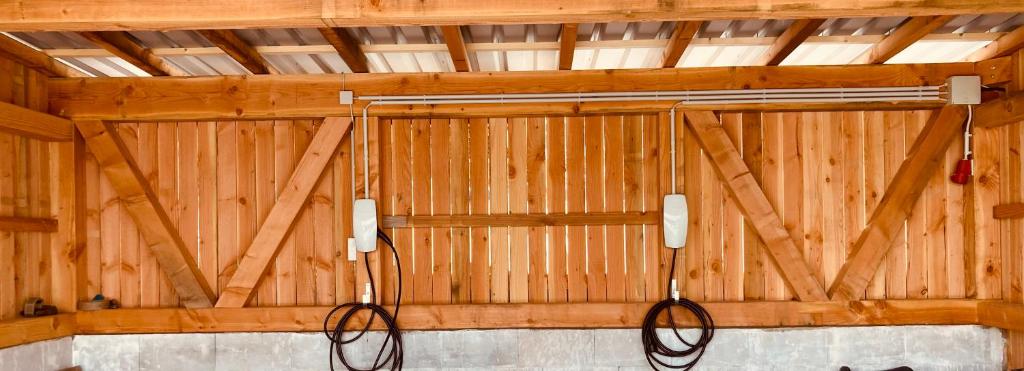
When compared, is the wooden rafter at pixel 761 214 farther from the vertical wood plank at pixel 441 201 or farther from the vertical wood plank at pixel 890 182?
the vertical wood plank at pixel 441 201

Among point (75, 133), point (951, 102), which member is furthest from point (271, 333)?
point (951, 102)

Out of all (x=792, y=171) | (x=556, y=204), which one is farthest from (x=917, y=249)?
(x=556, y=204)

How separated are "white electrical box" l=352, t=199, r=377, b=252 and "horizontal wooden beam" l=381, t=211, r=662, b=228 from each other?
0.18m

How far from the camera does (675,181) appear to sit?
4.03 metres

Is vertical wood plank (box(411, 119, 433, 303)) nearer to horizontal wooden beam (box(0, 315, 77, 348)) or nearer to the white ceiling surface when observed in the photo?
the white ceiling surface

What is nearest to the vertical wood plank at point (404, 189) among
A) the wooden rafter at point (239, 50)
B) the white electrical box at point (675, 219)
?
the wooden rafter at point (239, 50)

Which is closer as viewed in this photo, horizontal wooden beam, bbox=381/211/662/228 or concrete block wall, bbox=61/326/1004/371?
concrete block wall, bbox=61/326/1004/371

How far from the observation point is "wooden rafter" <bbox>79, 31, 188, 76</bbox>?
3430 mm

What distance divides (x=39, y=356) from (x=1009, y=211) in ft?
19.9

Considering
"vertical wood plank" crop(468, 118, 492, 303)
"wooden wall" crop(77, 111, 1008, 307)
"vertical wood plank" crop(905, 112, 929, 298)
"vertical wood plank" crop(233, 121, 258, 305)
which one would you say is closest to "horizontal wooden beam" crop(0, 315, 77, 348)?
"wooden wall" crop(77, 111, 1008, 307)

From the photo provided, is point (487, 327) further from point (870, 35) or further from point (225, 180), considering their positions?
point (870, 35)

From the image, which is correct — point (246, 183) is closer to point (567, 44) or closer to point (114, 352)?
point (114, 352)

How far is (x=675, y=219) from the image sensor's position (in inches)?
155

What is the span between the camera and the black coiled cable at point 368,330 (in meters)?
3.99
